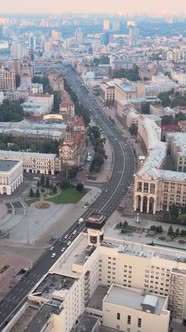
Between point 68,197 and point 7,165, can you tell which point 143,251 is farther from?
point 7,165

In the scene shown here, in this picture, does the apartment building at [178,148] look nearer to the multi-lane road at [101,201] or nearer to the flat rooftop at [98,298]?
the multi-lane road at [101,201]

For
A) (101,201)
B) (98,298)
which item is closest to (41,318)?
(98,298)

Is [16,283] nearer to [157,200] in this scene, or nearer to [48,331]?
[48,331]

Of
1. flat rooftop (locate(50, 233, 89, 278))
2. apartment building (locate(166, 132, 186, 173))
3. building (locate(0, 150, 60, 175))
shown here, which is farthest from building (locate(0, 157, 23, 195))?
apartment building (locate(166, 132, 186, 173))

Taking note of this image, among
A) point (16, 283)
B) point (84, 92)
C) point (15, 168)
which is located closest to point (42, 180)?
point (15, 168)

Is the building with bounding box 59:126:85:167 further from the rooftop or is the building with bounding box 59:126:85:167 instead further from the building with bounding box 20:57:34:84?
the building with bounding box 20:57:34:84

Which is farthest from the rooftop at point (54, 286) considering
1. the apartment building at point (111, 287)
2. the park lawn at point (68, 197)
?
the park lawn at point (68, 197)
